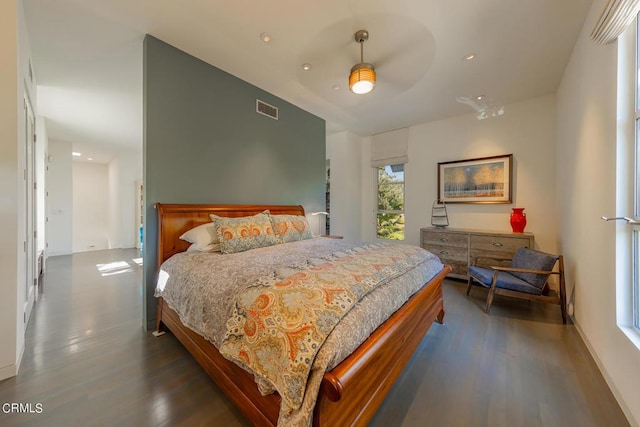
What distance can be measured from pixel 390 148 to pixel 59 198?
7.98m

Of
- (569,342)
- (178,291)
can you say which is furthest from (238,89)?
(569,342)

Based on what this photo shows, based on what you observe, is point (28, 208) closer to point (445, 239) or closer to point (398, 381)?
point (398, 381)

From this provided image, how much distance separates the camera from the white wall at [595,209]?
1586 mm

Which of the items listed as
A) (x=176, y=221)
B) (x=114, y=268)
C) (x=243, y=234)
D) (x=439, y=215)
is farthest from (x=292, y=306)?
(x=114, y=268)

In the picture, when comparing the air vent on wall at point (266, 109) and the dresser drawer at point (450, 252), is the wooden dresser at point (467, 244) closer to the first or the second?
the dresser drawer at point (450, 252)

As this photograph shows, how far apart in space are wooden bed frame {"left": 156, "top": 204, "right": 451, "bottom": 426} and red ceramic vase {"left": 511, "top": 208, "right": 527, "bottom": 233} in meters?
2.25

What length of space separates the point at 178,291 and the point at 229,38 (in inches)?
97.1

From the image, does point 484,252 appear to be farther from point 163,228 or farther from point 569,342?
point 163,228

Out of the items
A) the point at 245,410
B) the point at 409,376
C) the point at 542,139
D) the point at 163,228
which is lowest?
Answer: the point at 409,376

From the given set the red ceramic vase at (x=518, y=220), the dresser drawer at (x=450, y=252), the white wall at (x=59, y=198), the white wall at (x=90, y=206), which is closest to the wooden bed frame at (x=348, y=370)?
the dresser drawer at (x=450, y=252)

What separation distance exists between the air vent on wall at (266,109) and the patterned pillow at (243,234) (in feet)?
5.66

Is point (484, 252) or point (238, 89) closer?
point (238, 89)

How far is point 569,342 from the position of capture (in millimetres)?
2186

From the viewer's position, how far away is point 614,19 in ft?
4.77
